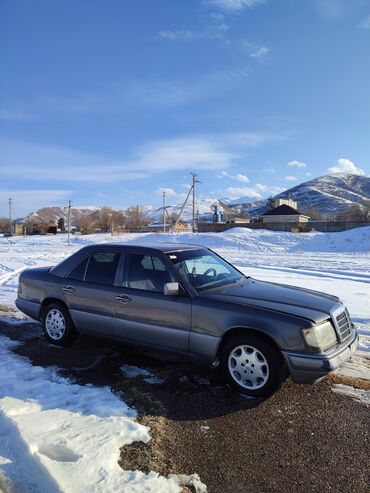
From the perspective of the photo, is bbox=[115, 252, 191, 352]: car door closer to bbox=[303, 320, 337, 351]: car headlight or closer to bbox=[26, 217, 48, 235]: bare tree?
bbox=[303, 320, 337, 351]: car headlight

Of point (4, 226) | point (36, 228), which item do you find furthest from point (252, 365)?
point (4, 226)

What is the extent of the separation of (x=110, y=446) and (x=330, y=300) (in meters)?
2.94

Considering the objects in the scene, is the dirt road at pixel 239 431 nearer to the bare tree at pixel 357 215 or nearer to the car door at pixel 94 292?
the car door at pixel 94 292

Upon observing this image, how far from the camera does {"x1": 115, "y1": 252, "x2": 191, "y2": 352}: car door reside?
4.88 m

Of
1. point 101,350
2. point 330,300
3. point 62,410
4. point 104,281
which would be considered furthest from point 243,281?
point 62,410

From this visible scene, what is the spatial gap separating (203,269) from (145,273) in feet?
2.43

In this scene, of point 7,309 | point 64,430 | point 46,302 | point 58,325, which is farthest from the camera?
point 7,309

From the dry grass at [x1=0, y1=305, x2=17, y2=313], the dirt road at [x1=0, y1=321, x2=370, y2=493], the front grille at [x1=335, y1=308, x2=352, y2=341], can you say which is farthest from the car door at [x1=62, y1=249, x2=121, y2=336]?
the dry grass at [x1=0, y1=305, x2=17, y2=313]

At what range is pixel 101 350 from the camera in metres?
6.03

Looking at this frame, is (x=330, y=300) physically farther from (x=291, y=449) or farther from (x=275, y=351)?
(x=291, y=449)

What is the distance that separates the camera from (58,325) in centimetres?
618

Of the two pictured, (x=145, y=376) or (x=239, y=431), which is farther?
(x=145, y=376)

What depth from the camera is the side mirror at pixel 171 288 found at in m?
4.86

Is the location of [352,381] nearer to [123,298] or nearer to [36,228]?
[123,298]
